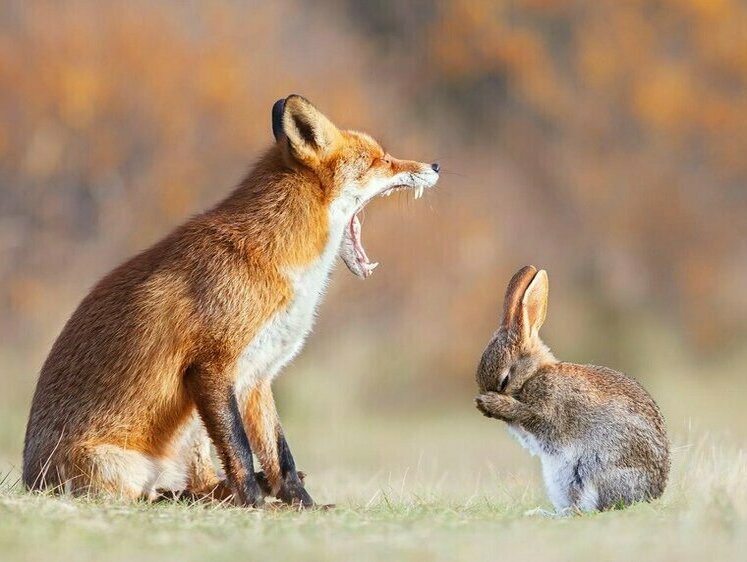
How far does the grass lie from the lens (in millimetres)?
6074

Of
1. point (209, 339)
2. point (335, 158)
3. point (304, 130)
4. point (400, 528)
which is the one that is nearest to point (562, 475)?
point (400, 528)

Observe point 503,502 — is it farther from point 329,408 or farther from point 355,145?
point 329,408

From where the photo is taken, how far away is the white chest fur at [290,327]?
7883 mm

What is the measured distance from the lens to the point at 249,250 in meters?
7.98

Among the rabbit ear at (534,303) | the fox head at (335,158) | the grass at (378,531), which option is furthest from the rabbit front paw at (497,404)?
the fox head at (335,158)

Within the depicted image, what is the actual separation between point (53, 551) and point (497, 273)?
793 inches

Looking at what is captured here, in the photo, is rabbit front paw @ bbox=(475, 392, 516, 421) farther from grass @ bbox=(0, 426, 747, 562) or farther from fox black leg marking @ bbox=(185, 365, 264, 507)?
fox black leg marking @ bbox=(185, 365, 264, 507)

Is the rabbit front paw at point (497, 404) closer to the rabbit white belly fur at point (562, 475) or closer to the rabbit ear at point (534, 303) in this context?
the rabbit white belly fur at point (562, 475)

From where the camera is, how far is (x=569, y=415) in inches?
314

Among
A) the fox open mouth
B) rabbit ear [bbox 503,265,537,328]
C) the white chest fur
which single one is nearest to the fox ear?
the white chest fur

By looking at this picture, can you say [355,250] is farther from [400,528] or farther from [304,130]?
[400,528]

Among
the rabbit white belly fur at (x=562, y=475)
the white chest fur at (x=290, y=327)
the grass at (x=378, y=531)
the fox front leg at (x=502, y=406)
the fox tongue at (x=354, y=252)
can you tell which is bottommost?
the grass at (x=378, y=531)

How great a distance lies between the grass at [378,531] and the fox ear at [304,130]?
2.26 metres

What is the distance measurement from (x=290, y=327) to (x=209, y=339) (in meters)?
0.54
